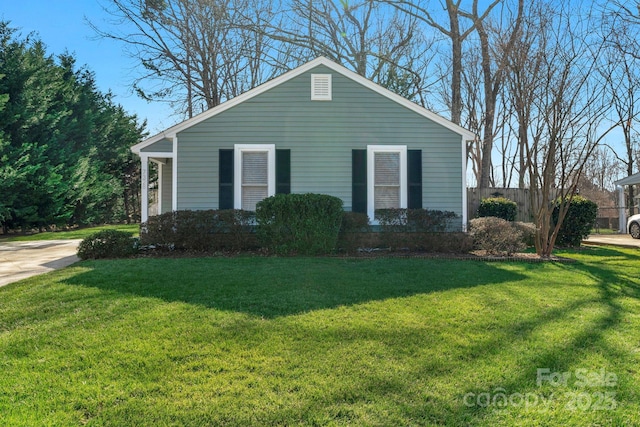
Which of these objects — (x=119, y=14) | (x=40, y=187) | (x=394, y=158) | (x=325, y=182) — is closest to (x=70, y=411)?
(x=325, y=182)

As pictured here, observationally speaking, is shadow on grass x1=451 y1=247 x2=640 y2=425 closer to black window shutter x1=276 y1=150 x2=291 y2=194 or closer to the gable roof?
the gable roof

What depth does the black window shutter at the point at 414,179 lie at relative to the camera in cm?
958

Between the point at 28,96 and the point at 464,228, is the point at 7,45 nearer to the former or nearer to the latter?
the point at 28,96

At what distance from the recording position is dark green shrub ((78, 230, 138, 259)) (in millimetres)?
7809

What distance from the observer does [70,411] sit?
231 cm

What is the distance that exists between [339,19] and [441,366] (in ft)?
60.7

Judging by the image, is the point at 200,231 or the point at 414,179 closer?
the point at 200,231

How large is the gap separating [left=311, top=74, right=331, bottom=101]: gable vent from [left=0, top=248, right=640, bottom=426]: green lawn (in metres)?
5.64

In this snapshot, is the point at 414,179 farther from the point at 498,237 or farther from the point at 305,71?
the point at 305,71

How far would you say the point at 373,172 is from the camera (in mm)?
9602

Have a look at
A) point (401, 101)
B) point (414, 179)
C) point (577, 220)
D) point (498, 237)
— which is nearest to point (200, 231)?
point (414, 179)

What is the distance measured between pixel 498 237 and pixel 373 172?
10.6 feet

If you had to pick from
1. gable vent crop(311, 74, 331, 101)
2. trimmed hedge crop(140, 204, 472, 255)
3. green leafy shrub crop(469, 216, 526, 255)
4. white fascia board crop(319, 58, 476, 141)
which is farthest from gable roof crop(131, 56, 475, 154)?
green leafy shrub crop(469, 216, 526, 255)

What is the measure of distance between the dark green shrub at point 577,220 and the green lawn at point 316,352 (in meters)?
5.39
